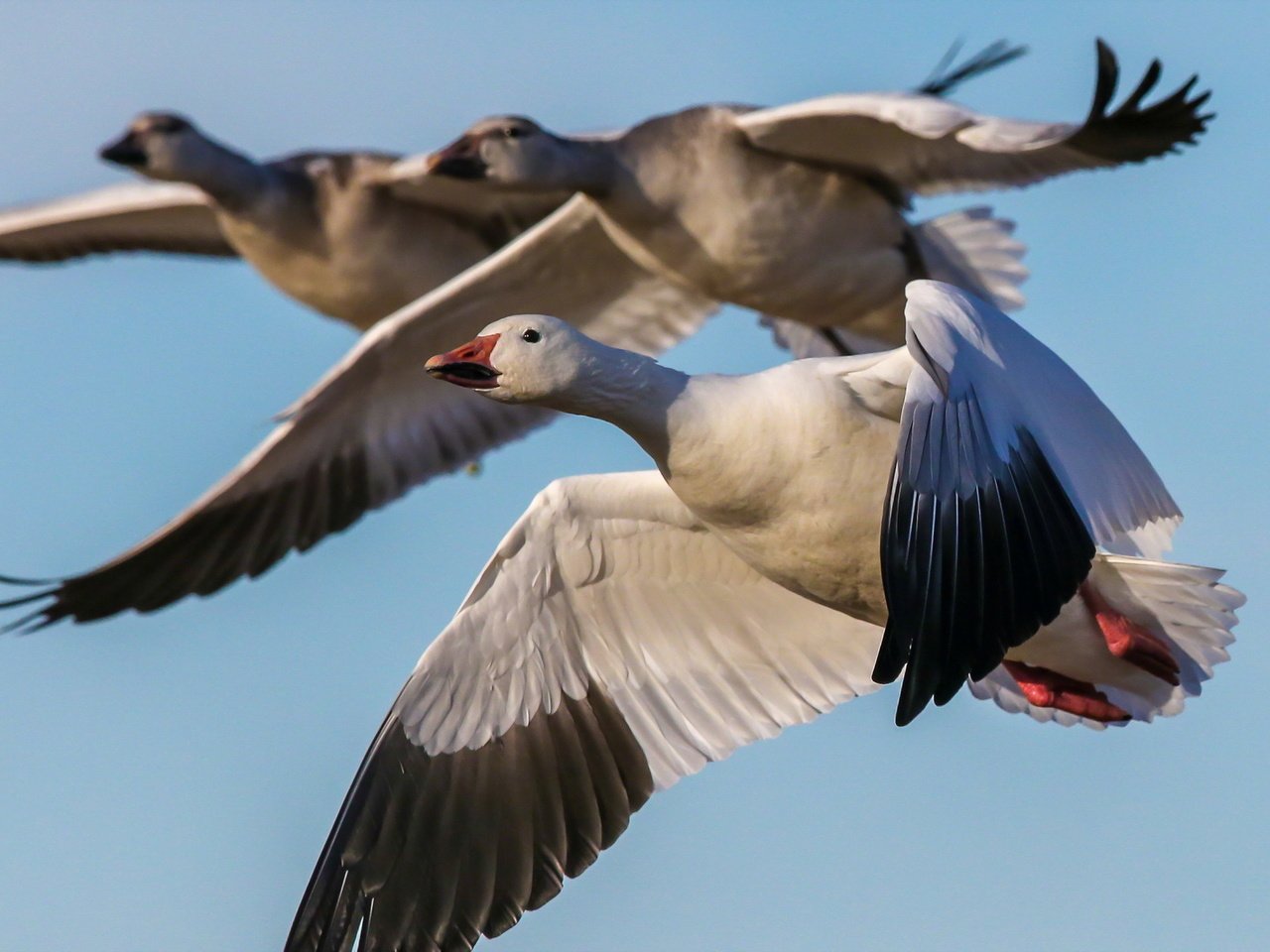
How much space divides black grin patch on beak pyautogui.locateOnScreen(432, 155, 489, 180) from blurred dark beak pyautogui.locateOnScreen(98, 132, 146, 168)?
258 cm

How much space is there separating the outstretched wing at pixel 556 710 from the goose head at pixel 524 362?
0.70 metres

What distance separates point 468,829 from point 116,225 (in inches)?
249

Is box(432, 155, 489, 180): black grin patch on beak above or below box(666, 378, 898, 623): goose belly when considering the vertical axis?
above

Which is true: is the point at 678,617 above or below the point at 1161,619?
above

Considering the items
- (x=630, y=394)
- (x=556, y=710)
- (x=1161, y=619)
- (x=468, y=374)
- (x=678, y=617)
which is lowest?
(x=556, y=710)

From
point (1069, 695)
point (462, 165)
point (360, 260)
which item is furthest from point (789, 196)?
point (1069, 695)

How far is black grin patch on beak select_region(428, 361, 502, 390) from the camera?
21.5ft

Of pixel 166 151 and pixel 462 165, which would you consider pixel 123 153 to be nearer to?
pixel 166 151

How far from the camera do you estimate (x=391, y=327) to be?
34.1ft

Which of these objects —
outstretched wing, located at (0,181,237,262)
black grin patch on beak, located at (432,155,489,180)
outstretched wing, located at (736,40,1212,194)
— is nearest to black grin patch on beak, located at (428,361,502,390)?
outstretched wing, located at (736,40,1212,194)

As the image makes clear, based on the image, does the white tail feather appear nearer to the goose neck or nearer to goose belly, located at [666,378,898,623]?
goose belly, located at [666,378,898,623]

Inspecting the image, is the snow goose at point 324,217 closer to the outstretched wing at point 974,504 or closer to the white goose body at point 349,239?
the white goose body at point 349,239

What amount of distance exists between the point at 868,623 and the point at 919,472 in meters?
1.66

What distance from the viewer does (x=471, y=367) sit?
658 centimetres
